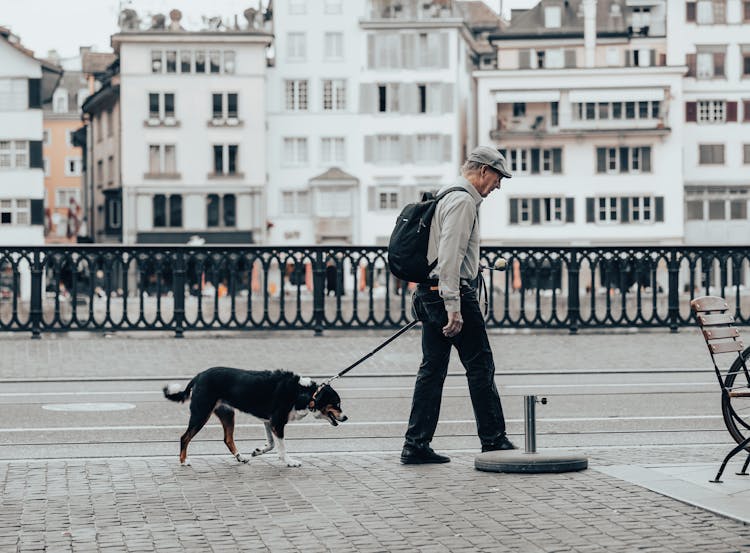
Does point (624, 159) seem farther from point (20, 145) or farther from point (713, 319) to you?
point (713, 319)

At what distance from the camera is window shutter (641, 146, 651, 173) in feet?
310

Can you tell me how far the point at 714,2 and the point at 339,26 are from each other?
21976mm

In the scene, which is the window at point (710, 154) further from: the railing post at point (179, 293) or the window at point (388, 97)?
the railing post at point (179, 293)

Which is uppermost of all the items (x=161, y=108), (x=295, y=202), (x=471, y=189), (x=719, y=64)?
(x=719, y=64)

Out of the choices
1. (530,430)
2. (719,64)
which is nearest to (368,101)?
(719,64)

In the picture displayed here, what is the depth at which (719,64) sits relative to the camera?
96.7 metres

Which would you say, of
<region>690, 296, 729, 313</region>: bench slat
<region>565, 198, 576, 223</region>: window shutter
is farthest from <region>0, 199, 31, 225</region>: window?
<region>690, 296, 729, 313</region>: bench slat

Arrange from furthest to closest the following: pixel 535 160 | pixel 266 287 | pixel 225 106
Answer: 1. pixel 535 160
2. pixel 225 106
3. pixel 266 287

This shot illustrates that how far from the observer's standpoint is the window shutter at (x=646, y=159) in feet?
310

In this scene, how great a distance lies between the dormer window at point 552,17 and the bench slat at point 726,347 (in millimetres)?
93859

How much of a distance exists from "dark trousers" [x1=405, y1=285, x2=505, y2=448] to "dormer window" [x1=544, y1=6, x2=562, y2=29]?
92.9m

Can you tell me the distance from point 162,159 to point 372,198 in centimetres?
1212

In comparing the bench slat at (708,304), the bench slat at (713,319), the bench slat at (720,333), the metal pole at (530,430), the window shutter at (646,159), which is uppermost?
the window shutter at (646,159)

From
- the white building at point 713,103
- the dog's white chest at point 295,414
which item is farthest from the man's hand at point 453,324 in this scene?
the white building at point 713,103
